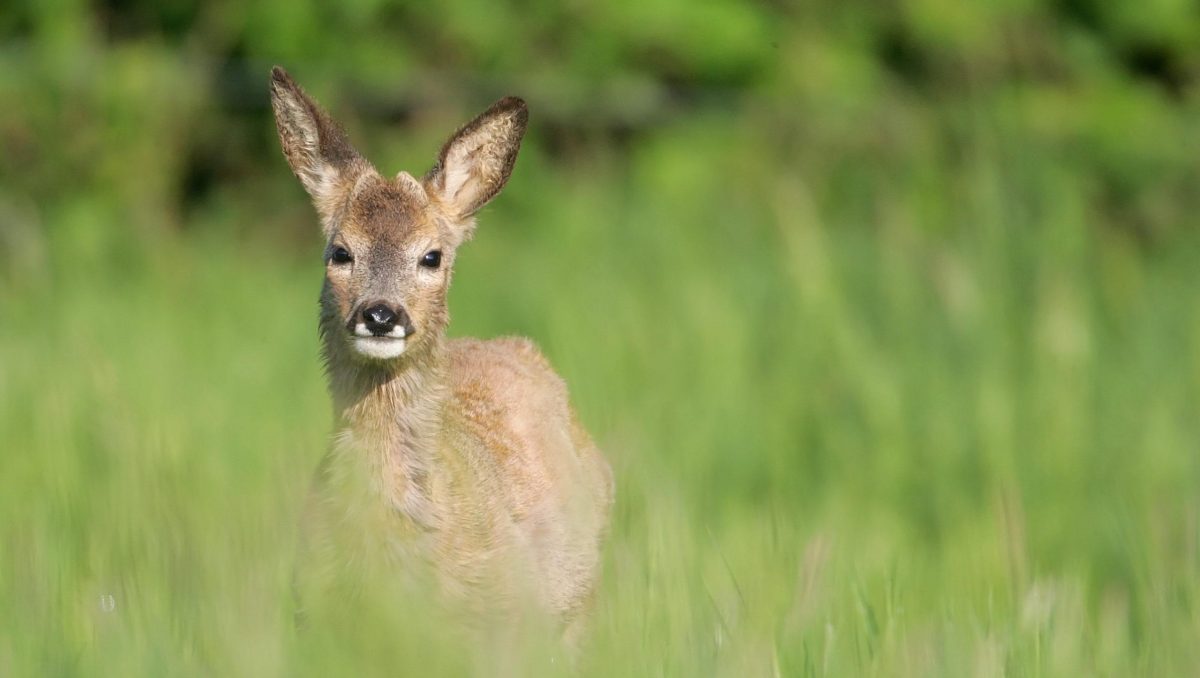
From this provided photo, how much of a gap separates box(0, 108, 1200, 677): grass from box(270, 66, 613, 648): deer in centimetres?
17

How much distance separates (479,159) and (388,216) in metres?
0.46

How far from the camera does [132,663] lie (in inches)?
141

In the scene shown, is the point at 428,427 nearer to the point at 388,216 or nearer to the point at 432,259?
the point at 432,259

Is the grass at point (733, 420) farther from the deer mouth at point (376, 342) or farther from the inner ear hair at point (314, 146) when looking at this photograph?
the inner ear hair at point (314, 146)

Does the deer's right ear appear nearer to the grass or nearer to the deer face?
the deer face

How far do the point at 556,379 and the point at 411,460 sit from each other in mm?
1106

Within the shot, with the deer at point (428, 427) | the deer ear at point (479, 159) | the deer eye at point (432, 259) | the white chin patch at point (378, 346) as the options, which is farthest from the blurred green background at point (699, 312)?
the deer ear at point (479, 159)

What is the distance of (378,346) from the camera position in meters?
4.51

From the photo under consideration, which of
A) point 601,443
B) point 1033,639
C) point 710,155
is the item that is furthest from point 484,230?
point 1033,639

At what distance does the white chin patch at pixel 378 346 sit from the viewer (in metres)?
4.51

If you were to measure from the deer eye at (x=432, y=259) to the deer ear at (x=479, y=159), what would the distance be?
0.30 meters

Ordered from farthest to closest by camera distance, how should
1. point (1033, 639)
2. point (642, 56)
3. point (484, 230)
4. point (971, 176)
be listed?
1. point (642, 56)
2. point (484, 230)
3. point (971, 176)
4. point (1033, 639)

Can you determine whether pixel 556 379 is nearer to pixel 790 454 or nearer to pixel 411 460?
pixel 411 460

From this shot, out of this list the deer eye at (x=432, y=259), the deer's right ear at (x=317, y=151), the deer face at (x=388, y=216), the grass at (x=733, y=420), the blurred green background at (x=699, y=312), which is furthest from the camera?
the deer's right ear at (x=317, y=151)
